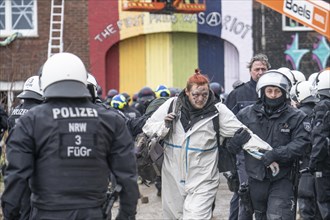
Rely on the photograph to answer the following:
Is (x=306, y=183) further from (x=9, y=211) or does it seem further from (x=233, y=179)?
(x=9, y=211)

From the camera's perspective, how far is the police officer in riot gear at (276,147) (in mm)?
8336

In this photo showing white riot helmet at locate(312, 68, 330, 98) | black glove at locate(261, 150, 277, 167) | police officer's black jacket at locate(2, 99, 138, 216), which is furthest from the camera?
white riot helmet at locate(312, 68, 330, 98)

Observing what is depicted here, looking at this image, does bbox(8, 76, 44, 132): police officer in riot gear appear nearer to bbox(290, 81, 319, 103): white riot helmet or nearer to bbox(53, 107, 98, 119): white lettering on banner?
bbox(53, 107, 98, 119): white lettering on banner

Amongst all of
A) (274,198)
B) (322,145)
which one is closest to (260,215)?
(274,198)

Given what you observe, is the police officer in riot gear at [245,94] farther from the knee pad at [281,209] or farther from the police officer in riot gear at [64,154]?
the police officer in riot gear at [64,154]

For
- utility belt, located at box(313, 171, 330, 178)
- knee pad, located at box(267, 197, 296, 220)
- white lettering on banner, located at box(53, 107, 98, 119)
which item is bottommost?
→ knee pad, located at box(267, 197, 296, 220)

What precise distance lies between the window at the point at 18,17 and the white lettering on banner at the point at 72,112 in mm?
18124

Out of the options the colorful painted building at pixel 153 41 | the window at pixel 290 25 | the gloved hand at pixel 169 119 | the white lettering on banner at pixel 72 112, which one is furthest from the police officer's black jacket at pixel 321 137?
the window at pixel 290 25

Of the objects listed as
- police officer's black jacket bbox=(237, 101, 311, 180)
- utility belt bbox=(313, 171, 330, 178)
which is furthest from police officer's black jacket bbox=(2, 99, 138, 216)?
utility belt bbox=(313, 171, 330, 178)

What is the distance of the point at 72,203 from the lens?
6062 mm

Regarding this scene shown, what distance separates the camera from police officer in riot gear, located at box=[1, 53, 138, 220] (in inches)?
237

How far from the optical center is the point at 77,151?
20.0ft

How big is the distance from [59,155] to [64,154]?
3cm

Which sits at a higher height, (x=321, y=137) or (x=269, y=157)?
(x=321, y=137)
